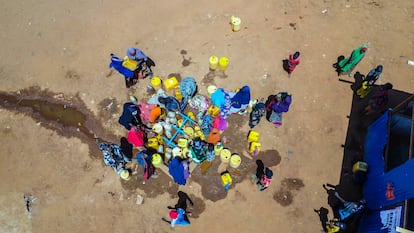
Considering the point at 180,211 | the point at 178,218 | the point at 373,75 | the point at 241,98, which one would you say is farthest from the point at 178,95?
A: the point at 373,75

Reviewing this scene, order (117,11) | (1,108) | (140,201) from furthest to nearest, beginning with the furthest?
(117,11)
(1,108)
(140,201)

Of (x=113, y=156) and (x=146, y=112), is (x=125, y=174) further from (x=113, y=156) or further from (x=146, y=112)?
(x=146, y=112)

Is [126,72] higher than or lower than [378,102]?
lower

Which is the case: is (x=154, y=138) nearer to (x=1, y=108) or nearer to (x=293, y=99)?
(x=293, y=99)

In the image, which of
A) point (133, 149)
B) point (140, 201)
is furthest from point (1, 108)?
point (140, 201)

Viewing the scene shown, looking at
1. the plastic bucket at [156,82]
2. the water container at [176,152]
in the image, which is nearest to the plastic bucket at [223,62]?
the plastic bucket at [156,82]

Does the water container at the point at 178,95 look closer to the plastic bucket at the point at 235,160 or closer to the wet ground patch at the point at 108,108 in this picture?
the wet ground patch at the point at 108,108
